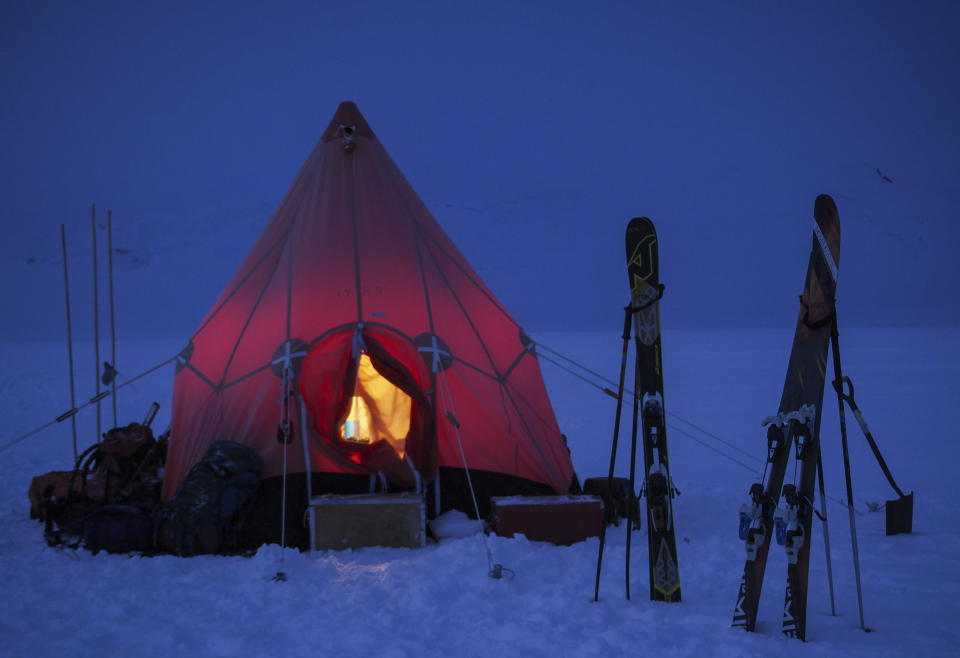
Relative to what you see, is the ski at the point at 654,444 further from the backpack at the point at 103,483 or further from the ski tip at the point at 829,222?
the backpack at the point at 103,483

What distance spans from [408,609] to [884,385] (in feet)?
49.0

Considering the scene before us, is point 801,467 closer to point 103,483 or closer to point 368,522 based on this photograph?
point 368,522

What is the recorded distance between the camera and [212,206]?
2692 inches

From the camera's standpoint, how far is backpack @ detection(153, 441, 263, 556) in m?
4.86

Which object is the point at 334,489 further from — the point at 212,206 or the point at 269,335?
the point at 212,206

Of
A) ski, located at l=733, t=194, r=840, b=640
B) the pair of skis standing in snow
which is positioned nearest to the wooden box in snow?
the pair of skis standing in snow

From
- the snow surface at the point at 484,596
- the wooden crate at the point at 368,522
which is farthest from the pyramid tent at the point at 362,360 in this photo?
the snow surface at the point at 484,596

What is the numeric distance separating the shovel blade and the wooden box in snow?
7.45 feet

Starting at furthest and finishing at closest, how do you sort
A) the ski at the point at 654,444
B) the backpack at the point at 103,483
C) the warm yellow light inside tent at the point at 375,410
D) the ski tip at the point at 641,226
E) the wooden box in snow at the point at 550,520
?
1. the warm yellow light inside tent at the point at 375,410
2. the backpack at the point at 103,483
3. the wooden box in snow at the point at 550,520
4. the ski tip at the point at 641,226
5. the ski at the point at 654,444

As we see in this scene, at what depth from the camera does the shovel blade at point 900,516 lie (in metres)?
Answer: 5.09

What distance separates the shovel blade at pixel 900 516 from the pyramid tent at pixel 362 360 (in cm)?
255

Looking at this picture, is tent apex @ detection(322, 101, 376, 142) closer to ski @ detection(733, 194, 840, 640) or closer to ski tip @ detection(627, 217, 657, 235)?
ski tip @ detection(627, 217, 657, 235)

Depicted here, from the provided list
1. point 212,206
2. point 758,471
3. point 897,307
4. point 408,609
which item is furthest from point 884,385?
point 212,206

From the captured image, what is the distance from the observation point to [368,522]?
196 inches
